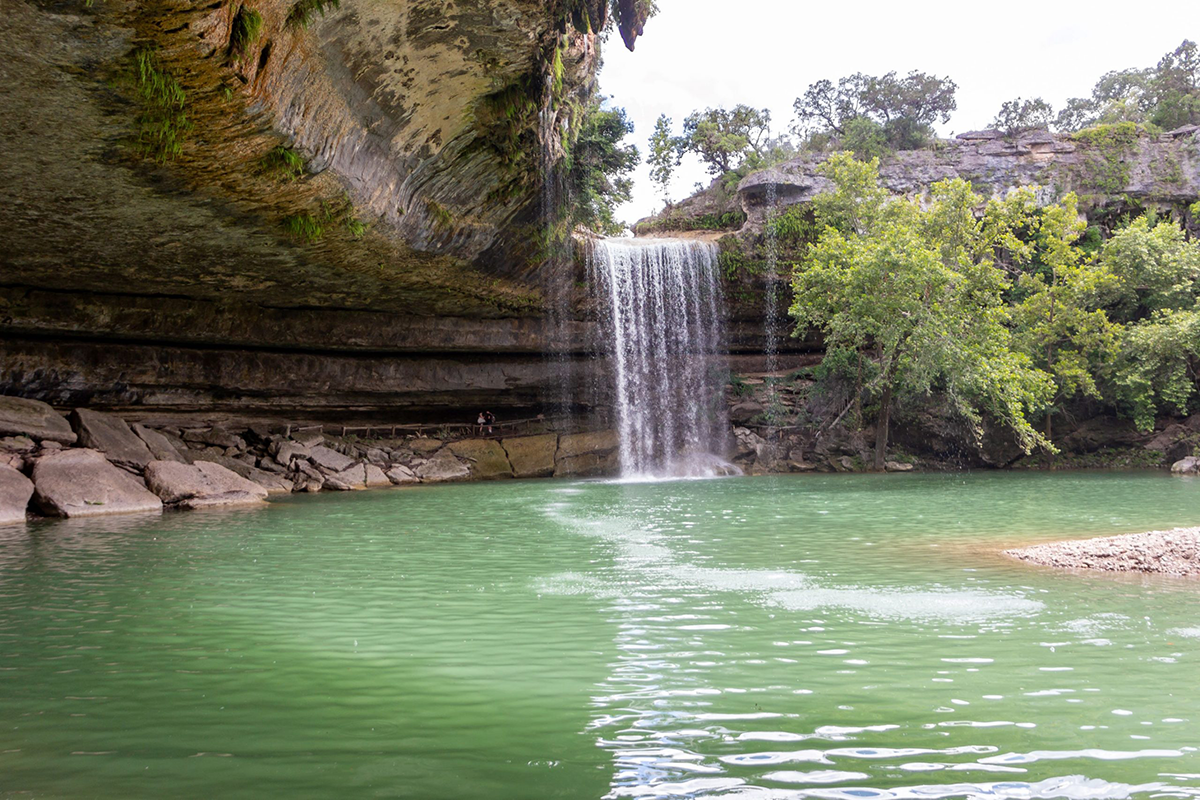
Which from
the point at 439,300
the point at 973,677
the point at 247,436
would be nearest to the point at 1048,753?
the point at 973,677

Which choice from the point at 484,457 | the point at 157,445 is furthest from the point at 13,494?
the point at 484,457

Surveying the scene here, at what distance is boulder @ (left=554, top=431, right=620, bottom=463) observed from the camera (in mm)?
27609

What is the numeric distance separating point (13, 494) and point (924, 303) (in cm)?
2107

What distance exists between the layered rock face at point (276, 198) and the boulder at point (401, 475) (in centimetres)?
278

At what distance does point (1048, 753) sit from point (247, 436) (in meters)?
23.7

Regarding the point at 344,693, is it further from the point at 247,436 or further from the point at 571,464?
the point at 571,464

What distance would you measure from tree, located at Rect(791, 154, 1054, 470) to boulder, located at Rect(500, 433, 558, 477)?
9.11 m

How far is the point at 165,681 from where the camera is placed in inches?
185

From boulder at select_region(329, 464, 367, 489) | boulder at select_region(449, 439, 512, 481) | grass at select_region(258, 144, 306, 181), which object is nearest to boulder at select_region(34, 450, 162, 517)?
boulder at select_region(329, 464, 367, 489)

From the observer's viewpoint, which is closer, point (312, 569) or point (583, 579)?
point (583, 579)

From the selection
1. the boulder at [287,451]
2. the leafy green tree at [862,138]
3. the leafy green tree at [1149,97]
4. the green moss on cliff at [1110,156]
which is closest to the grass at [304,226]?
the boulder at [287,451]

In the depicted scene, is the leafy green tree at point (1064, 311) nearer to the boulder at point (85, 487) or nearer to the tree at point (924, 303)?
the tree at point (924, 303)

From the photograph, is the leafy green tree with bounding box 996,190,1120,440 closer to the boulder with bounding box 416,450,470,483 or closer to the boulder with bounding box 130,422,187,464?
the boulder with bounding box 416,450,470,483

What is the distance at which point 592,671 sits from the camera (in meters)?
4.88
